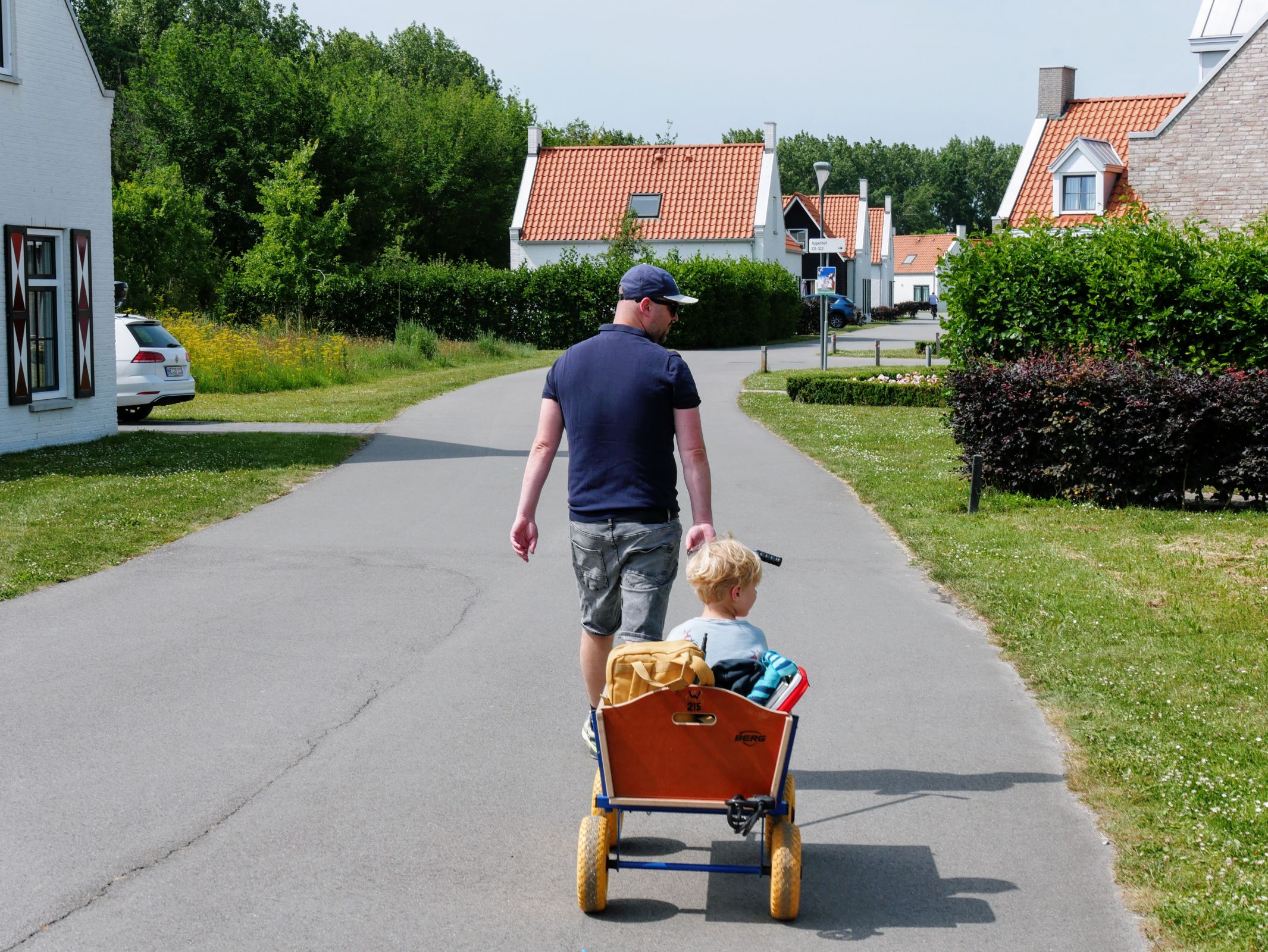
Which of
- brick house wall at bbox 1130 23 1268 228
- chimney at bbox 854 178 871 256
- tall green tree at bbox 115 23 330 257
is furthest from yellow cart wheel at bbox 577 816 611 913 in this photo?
chimney at bbox 854 178 871 256

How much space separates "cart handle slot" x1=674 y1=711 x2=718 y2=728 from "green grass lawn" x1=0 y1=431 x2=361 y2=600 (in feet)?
19.4

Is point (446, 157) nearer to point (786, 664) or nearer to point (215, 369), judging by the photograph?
point (215, 369)

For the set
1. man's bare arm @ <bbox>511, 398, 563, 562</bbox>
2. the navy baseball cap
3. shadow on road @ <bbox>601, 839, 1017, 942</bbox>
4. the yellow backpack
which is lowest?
shadow on road @ <bbox>601, 839, 1017, 942</bbox>

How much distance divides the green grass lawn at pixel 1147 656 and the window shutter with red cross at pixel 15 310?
391 inches

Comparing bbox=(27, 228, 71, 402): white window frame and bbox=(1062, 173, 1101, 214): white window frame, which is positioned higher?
bbox=(1062, 173, 1101, 214): white window frame

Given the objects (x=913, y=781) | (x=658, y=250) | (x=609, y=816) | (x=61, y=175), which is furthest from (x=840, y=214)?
(x=609, y=816)

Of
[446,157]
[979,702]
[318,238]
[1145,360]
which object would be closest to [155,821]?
[979,702]

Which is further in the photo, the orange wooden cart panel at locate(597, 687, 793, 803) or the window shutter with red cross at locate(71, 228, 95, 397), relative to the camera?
the window shutter with red cross at locate(71, 228, 95, 397)

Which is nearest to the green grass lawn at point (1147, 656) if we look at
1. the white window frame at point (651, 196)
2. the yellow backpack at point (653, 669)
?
the yellow backpack at point (653, 669)

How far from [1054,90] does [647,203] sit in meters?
17.4

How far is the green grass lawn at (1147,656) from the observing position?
13.9ft

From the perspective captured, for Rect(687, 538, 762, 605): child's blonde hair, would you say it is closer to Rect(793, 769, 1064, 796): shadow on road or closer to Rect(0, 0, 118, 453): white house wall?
Rect(793, 769, 1064, 796): shadow on road

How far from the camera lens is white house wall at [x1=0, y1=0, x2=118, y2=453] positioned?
51.0ft

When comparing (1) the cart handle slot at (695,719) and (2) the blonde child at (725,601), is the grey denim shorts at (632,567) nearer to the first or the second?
(2) the blonde child at (725,601)
